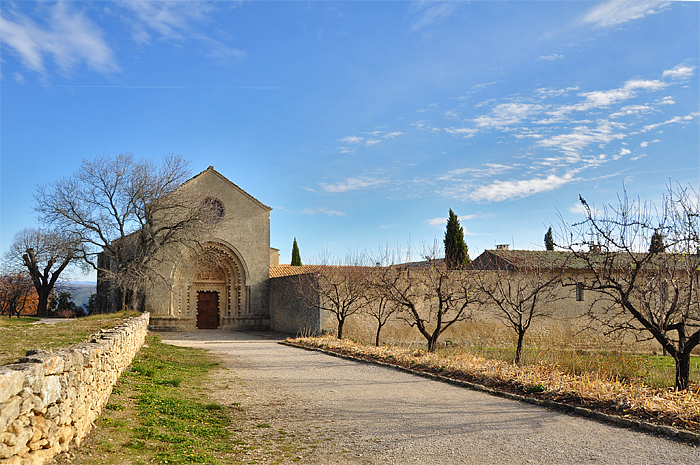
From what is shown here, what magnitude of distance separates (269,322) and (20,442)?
87.1 ft

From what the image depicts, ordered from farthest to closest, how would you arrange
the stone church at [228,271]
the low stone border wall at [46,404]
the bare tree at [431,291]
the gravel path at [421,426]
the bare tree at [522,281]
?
the stone church at [228,271], the bare tree at [522,281], the bare tree at [431,291], the gravel path at [421,426], the low stone border wall at [46,404]

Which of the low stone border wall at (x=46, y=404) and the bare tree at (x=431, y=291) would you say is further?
the bare tree at (x=431, y=291)

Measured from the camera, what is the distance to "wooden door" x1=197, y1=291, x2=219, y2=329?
3050 cm

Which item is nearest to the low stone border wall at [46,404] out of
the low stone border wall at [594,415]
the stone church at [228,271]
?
the low stone border wall at [594,415]

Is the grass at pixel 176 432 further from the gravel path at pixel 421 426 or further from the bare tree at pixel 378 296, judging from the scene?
the bare tree at pixel 378 296

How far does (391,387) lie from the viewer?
950 centimetres

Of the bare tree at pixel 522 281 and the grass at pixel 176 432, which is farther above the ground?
the bare tree at pixel 522 281

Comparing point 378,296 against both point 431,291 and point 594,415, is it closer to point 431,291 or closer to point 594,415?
point 431,291

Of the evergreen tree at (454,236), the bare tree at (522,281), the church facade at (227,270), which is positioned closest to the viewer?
the bare tree at (522,281)

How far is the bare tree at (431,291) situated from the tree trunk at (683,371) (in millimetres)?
6123

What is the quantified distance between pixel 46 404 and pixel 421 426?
4.46 m

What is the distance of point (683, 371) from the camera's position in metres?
8.64

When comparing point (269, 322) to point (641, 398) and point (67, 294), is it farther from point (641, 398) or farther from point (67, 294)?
point (641, 398)

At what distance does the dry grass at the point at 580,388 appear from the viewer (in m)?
6.73
